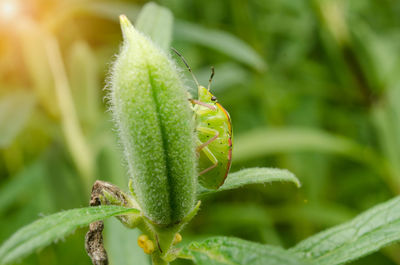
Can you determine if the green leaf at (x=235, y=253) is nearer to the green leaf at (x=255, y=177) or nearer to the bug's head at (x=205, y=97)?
the green leaf at (x=255, y=177)

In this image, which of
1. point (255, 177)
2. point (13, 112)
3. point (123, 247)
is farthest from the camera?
point (13, 112)

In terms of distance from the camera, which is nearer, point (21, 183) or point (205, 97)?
point (205, 97)

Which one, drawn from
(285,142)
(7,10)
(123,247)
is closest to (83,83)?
(7,10)

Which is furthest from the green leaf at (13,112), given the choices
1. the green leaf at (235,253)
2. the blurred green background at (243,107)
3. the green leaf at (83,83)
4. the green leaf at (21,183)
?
the green leaf at (235,253)

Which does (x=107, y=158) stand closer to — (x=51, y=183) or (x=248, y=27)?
(x=51, y=183)

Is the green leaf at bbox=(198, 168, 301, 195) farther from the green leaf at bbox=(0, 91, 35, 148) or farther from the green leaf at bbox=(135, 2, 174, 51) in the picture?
the green leaf at bbox=(0, 91, 35, 148)

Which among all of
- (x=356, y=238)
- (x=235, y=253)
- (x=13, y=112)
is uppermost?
(x=13, y=112)

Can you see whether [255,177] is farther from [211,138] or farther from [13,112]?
[13,112]

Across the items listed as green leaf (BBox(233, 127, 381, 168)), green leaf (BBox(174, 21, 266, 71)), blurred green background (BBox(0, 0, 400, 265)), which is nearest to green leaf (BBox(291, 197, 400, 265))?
blurred green background (BBox(0, 0, 400, 265))
